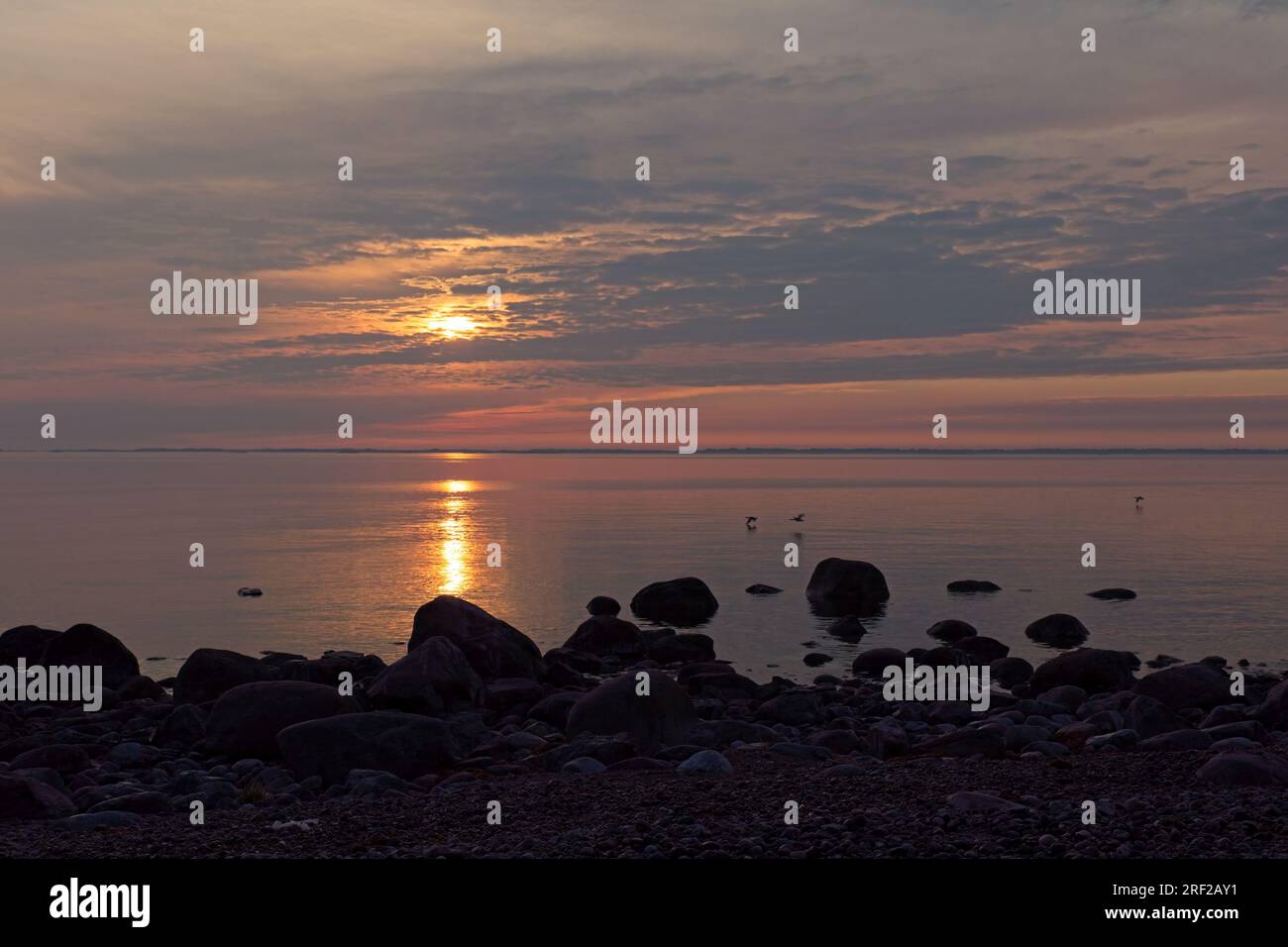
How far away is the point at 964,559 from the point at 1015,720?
1348 inches

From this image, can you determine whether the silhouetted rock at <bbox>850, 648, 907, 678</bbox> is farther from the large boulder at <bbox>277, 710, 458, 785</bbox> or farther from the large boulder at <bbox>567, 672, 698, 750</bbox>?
the large boulder at <bbox>277, 710, 458, 785</bbox>

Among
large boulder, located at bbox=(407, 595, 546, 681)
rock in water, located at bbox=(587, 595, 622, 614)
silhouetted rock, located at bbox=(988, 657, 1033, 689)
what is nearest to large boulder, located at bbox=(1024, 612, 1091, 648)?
silhouetted rock, located at bbox=(988, 657, 1033, 689)

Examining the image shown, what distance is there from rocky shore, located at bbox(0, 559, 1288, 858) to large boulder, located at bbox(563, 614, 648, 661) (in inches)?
35.6

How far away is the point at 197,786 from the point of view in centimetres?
1514

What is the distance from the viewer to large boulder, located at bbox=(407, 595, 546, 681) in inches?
973

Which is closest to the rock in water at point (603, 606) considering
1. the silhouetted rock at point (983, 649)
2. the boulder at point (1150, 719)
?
the silhouetted rock at point (983, 649)

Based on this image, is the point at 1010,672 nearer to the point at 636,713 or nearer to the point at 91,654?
the point at 636,713

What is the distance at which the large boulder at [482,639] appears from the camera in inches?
973

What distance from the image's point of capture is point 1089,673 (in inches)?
943

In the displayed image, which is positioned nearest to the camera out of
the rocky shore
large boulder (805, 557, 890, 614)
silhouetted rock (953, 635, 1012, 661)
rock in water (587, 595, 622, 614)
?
the rocky shore

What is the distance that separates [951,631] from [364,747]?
21.2m

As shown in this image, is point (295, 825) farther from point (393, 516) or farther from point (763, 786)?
point (393, 516)
